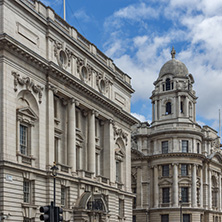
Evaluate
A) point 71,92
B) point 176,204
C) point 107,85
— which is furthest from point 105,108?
point 176,204

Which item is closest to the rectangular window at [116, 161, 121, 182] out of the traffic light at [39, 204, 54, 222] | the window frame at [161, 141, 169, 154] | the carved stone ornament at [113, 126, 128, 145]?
the carved stone ornament at [113, 126, 128, 145]

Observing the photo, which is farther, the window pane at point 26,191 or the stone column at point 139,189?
the stone column at point 139,189

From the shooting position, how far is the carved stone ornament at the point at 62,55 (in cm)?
4602

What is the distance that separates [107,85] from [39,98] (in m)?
15.0

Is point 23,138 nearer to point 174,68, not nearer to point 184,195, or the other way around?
point 184,195

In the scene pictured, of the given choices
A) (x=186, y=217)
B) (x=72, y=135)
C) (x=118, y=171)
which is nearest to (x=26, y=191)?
(x=72, y=135)

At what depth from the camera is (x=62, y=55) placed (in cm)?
4756

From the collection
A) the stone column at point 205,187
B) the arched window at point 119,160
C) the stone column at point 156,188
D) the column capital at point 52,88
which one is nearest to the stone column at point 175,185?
the stone column at point 156,188

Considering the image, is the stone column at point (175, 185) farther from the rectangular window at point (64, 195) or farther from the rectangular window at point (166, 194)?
the rectangular window at point (64, 195)

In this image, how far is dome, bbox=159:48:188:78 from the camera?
92500mm

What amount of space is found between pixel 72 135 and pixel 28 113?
23.1 ft

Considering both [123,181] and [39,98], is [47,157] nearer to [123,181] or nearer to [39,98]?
[39,98]

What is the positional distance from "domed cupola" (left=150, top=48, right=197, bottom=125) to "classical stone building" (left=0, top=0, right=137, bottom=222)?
104 ft

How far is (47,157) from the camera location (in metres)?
42.5
